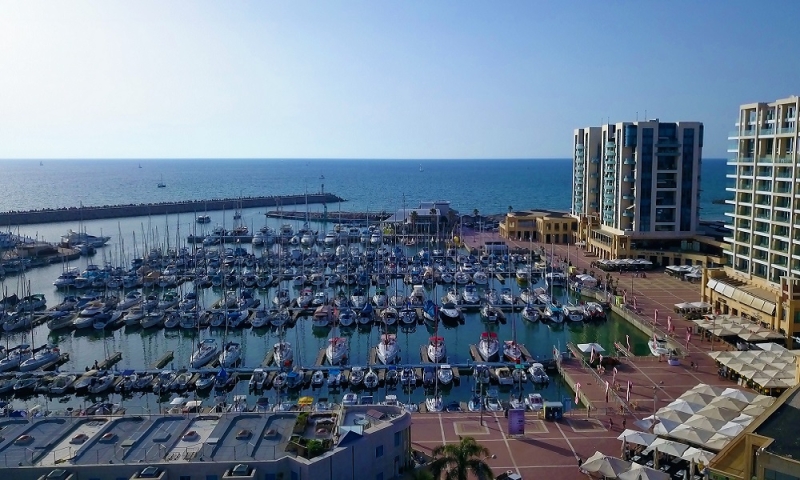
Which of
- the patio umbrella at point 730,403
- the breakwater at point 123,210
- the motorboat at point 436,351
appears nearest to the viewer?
the patio umbrella at point 730,403

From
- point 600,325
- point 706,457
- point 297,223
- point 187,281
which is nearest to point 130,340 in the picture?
point 187,281

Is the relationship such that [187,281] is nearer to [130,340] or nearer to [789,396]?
[130,340]

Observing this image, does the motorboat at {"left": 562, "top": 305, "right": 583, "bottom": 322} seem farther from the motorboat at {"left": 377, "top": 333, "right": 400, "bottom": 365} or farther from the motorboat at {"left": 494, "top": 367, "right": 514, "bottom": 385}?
the motorboat at {"left": 377, "top": 333, "right": 400, "bottom": 365}

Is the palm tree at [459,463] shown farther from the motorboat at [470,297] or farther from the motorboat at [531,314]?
the motorboat at [470,297]

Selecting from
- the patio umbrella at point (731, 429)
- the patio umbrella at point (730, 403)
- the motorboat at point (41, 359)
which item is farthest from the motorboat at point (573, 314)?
the motorboat at point (41, 359)

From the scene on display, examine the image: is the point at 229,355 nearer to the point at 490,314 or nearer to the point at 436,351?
the point at 436,351

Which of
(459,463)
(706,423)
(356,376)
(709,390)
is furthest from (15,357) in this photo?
(709,390)

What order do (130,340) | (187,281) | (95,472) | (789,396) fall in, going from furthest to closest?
1. (187,281)
2. (130,340)
3. (789,396)
4. (95,472)
